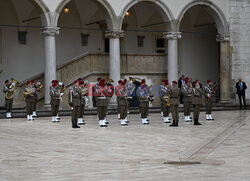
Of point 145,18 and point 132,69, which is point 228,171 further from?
point 145,18

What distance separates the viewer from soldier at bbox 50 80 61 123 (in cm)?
1980

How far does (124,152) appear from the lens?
1180 cm

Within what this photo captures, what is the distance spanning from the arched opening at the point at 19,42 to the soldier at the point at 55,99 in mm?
7214

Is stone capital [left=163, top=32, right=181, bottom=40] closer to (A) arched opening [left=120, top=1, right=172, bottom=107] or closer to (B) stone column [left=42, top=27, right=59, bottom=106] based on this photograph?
(A) arched opening [left=120, top=1, right=172, bottom=107]

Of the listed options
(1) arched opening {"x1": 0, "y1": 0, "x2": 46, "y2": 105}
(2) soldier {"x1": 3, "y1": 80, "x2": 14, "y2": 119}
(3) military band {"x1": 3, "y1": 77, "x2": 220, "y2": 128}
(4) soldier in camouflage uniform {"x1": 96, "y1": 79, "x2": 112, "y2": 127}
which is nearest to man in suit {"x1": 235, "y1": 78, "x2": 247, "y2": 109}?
(3) military band {"x1": 3, "y1": 77, "x2": 220, "y2": 128}

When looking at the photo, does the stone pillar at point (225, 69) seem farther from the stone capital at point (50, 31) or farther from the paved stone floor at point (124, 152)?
the paved stone floor at point (124, 152)

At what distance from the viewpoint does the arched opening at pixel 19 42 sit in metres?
26.8

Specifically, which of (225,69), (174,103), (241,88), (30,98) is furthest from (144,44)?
(174,103)

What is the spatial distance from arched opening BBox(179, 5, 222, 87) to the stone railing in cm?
365

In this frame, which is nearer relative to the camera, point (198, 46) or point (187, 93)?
point (187, 93)

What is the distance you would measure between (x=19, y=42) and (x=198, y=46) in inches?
420

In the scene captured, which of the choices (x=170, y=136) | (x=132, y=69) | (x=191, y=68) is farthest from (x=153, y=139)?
(x=191, y=68)

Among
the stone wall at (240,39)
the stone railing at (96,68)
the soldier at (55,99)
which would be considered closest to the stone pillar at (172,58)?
the stone railing at (96,68)

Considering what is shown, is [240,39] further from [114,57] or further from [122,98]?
[122,98]
